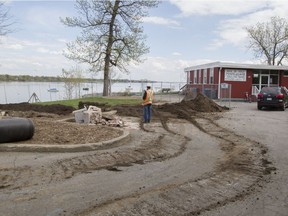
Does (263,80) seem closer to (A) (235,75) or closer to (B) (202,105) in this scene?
(A) (235,75)

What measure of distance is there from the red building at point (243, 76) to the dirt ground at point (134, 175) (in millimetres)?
23904

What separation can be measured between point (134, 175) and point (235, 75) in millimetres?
30201

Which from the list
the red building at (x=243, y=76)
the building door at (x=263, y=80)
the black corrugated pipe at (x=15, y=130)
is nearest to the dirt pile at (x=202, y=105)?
the red building at (x=243, y=76)

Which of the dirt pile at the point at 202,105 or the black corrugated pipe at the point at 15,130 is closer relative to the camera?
the black corrugated pipe at the point at 15,130

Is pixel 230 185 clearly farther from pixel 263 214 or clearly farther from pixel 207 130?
pixel 207 130

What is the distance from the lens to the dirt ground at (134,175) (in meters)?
5.25

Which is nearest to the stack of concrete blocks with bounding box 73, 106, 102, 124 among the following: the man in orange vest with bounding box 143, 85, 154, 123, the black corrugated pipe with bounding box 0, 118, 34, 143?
the man in orange vest with bounding box 143, 85, 154, 123

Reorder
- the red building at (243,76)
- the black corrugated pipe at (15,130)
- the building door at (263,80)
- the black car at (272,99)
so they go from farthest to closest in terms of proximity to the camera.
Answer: the building door at (263,80) → the red building at (243,76) → the black car at (272,99) → the black corrugated pipe at (15,130)

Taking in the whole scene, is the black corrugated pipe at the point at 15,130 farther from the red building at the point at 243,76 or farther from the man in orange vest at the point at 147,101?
the red building at the point at 243,76

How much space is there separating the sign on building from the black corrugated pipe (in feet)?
91.9

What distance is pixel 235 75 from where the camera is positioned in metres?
35.4

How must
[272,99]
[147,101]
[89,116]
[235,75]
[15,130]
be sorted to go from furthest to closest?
1. [235,75]
2. [272,99]
3. [147,101]
4. [89,116]
5. [15,130]

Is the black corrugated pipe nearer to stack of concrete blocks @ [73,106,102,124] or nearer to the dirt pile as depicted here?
stack of concrete blocks @ [73,106,102,124]

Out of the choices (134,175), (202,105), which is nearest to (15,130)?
(134,175)
